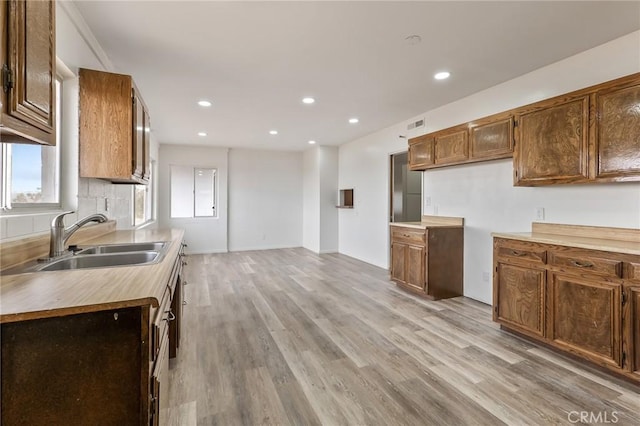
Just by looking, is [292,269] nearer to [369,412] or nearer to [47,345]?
[369,412]

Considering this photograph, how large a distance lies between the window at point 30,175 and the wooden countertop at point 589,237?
359cm

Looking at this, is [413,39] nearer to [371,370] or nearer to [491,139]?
[491,139]

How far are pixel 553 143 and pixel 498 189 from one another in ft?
2.87

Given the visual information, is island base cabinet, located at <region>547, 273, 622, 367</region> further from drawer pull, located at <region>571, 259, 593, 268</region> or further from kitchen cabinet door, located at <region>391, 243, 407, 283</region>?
kitchen cabinet door, located at <region>391, 243, 407, 283</region>

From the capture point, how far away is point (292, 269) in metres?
5.57

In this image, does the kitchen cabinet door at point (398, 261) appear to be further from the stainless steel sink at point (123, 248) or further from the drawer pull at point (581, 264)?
the stainless steel sink at point (123, 248)

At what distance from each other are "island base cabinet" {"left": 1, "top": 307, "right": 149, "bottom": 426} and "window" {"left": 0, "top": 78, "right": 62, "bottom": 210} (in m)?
0.99

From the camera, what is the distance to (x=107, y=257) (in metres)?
1.88

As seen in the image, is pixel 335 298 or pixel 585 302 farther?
pixel 335 298

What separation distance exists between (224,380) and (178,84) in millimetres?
3094

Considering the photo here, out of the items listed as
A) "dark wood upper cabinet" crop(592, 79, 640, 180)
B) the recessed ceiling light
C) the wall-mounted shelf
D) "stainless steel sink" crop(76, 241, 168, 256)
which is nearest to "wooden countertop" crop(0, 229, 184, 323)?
"stainless steel sink" crop(76, 241, 168, 256)

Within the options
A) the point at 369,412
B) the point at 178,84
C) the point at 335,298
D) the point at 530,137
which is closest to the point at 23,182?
the point at 178,84

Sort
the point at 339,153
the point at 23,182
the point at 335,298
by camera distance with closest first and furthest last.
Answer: the point at 23,182, the point at 335,298, the point at 339,153

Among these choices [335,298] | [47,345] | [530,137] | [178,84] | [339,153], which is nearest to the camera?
[47,345]
